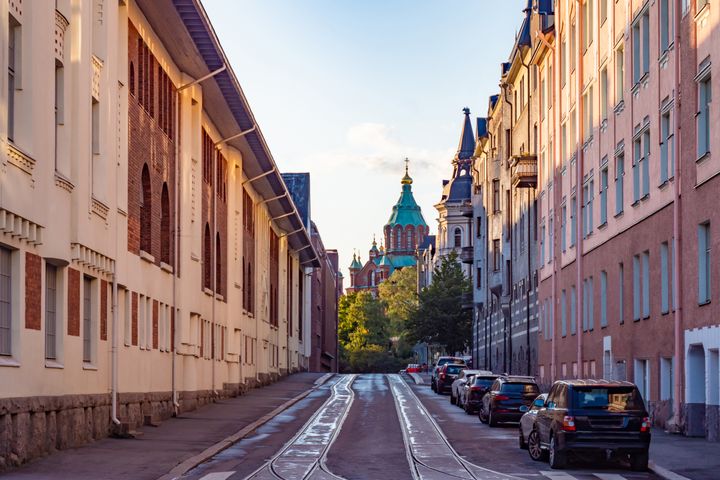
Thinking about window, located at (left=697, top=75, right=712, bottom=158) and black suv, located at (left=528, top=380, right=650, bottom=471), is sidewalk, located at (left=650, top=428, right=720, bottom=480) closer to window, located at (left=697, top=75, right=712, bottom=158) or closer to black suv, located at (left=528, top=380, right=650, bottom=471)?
black suv, located at (left=528, top=380, right=650, bottom=471)

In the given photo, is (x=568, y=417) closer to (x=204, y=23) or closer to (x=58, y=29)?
(x=58, y=29)

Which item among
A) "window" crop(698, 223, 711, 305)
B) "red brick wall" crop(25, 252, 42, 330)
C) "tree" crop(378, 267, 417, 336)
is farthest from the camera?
"tree" crop(378, 267, 417, 336)

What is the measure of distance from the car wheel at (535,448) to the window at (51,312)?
28.8ft

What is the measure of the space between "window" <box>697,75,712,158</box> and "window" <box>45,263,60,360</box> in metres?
13.4

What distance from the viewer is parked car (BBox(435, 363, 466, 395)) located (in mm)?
56406

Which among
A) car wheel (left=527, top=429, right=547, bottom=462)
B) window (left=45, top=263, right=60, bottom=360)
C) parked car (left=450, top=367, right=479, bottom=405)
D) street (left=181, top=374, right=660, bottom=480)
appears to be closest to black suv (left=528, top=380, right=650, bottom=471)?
street (left=181, top=374, right=660, bottom=480)

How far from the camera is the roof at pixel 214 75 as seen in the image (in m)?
32.6

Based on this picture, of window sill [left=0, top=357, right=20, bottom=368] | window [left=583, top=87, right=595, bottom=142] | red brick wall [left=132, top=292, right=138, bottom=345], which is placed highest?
window [left=583, top=87, right=595, bottom=142]

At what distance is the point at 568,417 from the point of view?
21.4m

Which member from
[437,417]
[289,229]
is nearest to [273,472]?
[437,417]

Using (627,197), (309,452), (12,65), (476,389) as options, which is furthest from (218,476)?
(476,389)

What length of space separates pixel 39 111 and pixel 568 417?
396 inches

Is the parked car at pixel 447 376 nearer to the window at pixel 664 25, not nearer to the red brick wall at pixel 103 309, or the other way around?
the window at pixel 664 25

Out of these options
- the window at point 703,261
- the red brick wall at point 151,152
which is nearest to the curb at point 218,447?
the red brick wall at point 151,152
